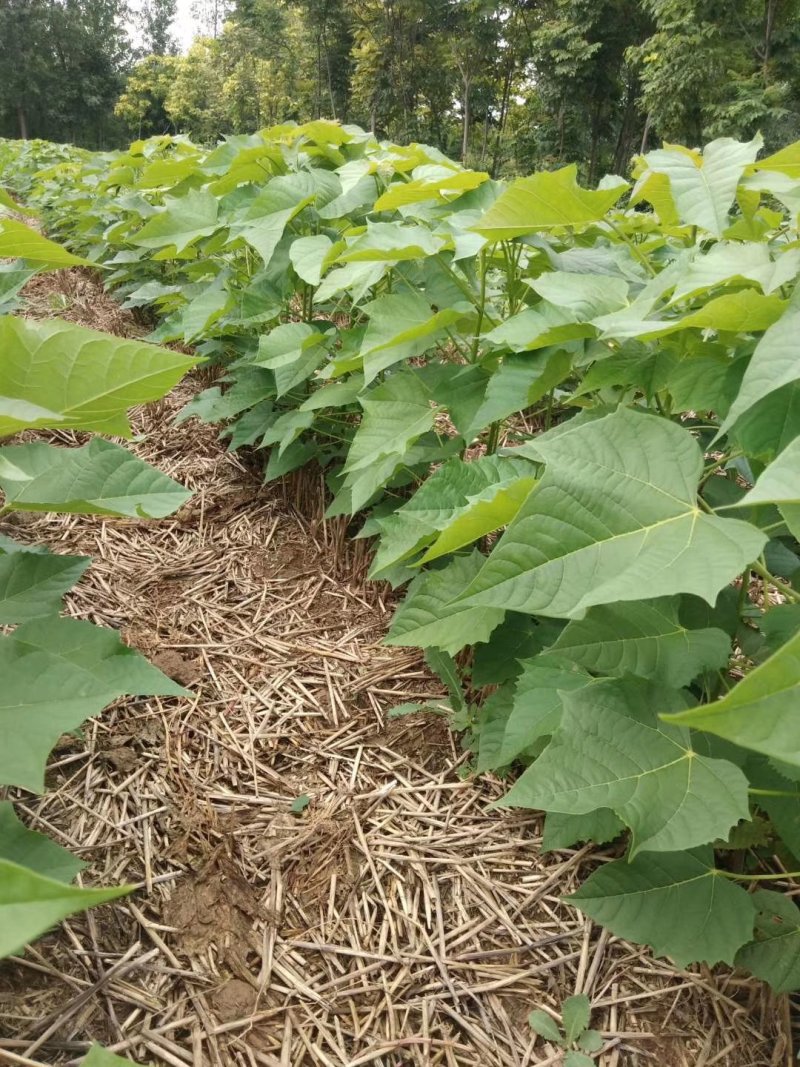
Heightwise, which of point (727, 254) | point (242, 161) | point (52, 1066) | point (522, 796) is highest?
point (242, 161)

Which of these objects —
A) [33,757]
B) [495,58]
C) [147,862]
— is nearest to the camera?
[33,757]

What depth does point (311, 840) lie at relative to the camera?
1.15 meters

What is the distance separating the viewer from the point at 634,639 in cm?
88

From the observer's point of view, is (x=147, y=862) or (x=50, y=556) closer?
(x=50, y=556)

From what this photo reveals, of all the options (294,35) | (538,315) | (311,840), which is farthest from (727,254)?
(294,35)

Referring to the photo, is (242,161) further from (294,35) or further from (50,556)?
(294,35)

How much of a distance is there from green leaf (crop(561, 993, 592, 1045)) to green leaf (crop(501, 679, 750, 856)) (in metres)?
0.31

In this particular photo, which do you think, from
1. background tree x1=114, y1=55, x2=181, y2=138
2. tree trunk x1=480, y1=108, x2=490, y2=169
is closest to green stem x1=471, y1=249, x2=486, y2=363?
tree trunk x1=480, y1=108, x2=490, y2=169

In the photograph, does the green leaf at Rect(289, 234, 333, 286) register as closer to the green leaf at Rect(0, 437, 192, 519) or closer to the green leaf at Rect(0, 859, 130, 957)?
the green leaf at Rect(0, 437, 192, 519)

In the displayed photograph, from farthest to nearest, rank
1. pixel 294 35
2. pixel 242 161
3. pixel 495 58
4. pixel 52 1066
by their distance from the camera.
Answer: pixel 294 35 < pixel 495 58 < pixel 242 161 < pixel 52 1066

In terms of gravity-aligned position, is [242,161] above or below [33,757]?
above

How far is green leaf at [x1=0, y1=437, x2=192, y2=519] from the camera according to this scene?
845 mm

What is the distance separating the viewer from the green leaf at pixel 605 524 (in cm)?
70

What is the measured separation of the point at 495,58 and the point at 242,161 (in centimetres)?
2269
